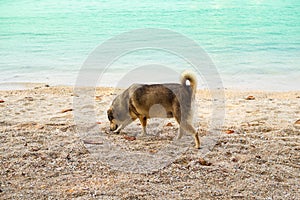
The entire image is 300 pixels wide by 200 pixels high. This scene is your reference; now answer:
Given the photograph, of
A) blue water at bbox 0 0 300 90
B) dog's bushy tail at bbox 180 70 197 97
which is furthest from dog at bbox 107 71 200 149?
blue water at bbox 0 0 300 90

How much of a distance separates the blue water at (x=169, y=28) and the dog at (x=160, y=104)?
5.18 m

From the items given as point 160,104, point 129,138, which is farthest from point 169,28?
point 160,104

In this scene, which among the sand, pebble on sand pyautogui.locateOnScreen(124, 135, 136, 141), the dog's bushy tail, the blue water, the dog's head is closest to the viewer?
the sand

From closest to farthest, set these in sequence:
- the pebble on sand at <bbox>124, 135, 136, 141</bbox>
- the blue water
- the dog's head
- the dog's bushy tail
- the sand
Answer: the sand
the dog's bushy tail
the pebble on sand at <bbox>124, 135, 136, 141</bbox>
the dog's head
the blue water

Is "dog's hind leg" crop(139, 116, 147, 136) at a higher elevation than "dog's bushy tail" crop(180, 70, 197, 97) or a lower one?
lower

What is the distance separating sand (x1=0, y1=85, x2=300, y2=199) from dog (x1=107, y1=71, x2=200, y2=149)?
26 centimetres

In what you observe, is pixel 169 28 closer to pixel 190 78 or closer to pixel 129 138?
pixel 129 138

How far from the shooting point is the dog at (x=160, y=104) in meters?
4.84

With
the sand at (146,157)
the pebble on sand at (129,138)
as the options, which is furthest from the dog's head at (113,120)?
the pebble on sand at (129,138)

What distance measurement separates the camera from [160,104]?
16.4ft

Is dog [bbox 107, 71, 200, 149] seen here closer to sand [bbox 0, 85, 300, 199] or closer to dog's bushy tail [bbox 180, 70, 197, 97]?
dog's bushy tail [bbox 180, 70, 197, 97]

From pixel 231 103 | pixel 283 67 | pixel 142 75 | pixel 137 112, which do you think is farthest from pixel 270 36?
pixel 137 112

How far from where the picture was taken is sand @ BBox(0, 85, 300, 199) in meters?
3.69

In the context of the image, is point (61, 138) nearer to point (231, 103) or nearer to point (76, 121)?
point (76, 121)
